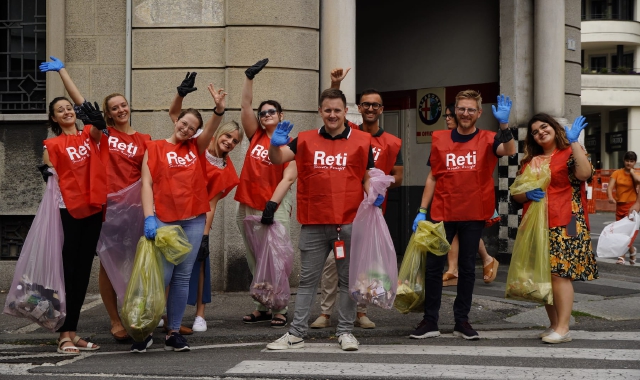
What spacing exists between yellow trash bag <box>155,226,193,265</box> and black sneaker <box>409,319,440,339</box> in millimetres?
1913

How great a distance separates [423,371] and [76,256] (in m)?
2.75

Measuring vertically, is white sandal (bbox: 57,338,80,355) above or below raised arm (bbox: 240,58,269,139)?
below

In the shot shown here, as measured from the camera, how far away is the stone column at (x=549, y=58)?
11.4 meters

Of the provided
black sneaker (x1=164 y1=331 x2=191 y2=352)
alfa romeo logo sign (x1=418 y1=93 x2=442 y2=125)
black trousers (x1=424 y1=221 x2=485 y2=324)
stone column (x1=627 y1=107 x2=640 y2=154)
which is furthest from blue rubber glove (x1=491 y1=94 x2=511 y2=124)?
stone column (x1=627 y1=107 x2=640 y2=154)

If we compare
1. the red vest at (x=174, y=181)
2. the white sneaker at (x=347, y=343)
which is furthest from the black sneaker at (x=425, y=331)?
the red vest at (x=174, y=181)

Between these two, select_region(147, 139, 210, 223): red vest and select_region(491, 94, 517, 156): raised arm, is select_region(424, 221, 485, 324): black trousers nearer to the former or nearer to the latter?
select_region(491, 94, 517, 156): raised arm

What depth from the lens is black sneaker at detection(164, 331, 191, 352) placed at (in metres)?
6.50

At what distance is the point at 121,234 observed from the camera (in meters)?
6.80

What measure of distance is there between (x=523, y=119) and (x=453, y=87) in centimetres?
151

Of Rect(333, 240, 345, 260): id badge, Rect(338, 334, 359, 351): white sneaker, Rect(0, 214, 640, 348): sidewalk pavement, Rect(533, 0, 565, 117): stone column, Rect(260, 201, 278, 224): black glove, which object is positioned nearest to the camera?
Rect(338, 334, 359, 351): white sneaker

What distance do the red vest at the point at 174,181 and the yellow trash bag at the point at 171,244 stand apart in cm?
17

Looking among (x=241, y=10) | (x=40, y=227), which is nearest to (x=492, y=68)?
(x=241, y=10)

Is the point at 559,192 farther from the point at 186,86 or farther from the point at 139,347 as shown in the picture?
the point at 139,347

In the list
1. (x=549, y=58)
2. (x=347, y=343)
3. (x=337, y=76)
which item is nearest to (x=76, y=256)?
(x=347, y=343)
